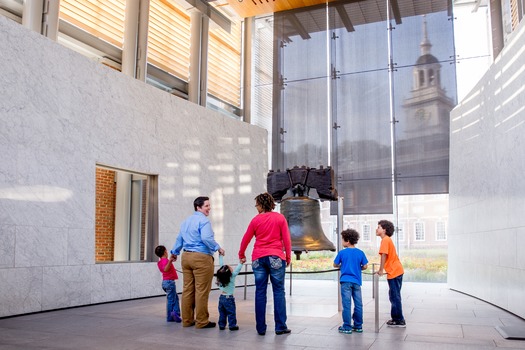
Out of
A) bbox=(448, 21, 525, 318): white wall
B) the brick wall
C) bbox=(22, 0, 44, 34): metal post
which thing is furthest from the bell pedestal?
bbox=(22, 0, 44, 34): metal post

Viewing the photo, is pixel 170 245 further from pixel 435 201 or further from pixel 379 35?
pixel 379 35

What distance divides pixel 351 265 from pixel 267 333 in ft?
3.43

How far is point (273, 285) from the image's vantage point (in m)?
4.79

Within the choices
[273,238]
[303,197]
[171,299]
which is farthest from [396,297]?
[171,299]

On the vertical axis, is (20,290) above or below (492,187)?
below

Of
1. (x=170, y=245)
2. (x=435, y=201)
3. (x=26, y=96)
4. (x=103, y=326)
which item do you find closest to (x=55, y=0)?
(x=26, y=96)

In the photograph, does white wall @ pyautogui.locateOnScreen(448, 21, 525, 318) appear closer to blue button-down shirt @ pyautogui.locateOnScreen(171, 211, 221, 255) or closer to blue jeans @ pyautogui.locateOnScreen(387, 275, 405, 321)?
blue jeans @ pyautogui.locateOnScreen(387, 275, 405, 321)

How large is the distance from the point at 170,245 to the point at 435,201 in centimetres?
589

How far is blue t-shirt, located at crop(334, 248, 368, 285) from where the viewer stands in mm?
5043

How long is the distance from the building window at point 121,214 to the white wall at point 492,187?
547 centimetres

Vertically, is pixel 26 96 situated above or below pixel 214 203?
above

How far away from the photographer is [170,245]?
8750 mm

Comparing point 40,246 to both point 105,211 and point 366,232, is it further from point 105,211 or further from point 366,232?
point 366,232

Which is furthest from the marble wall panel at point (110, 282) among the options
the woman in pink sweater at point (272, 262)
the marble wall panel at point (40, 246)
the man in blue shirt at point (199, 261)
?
the woman in pink sweater at point (272, 262)
